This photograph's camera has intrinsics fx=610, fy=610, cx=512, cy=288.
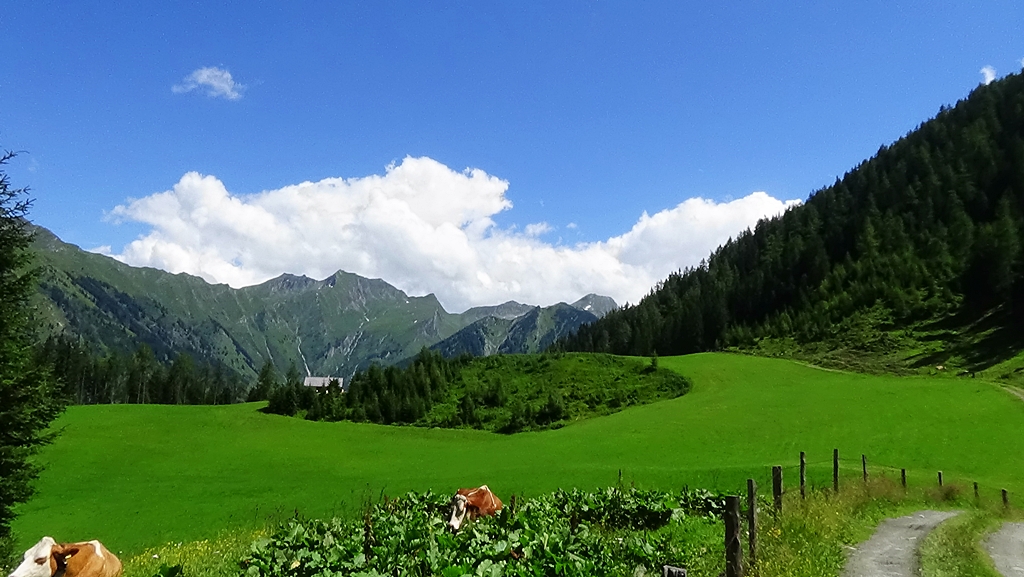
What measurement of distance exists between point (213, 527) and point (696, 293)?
167221 millimetres

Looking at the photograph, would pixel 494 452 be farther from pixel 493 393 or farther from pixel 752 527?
pixel 752 527

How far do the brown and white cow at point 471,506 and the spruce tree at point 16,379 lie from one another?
16885mm

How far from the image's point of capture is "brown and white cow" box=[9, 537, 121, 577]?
14.7 metres

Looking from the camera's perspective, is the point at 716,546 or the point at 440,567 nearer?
the point at 440,567

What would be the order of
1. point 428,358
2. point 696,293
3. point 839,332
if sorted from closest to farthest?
point 428,358 → point 839,332 → point 696,293

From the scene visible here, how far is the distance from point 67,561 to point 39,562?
88 cm

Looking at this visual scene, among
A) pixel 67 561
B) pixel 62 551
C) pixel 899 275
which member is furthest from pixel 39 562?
pixel 899 275

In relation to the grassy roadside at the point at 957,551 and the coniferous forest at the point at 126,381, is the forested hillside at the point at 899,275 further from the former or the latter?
the coniferous forest at the point at 126,381

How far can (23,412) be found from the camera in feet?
75.8

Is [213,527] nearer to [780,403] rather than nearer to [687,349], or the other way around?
[780,403]

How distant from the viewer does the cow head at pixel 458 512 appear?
58.9ft

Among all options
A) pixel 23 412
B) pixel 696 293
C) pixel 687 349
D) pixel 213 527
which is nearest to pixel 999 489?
pixel 213 527

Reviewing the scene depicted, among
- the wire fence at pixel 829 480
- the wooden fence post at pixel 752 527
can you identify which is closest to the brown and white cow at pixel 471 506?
the wooden fence post at pixel 752 527

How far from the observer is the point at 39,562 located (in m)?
14.8
